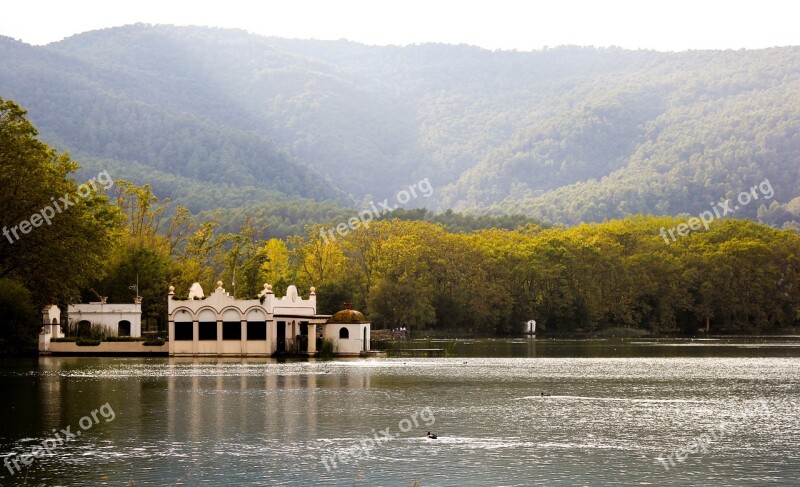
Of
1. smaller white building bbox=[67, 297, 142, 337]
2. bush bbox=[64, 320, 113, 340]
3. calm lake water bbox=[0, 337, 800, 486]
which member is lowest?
calm lake water bbox=[0, 337, 800, 486]

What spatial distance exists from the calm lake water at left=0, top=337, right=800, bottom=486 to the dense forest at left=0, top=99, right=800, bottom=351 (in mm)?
17022

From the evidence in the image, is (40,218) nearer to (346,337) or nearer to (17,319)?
(17,319)

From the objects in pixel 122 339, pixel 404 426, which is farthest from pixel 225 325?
pixel 404 426

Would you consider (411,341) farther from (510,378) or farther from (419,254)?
(510,378)

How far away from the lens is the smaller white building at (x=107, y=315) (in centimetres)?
8075

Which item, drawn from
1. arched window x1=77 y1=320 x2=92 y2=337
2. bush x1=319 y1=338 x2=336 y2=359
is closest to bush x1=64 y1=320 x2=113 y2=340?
arched window x1=77 y1=320 x2=92 y2=337

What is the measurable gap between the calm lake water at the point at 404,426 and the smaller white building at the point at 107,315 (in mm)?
21140

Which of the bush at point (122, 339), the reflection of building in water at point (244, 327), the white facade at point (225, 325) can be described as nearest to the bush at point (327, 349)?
the reflection of building in water at point (244, 327)

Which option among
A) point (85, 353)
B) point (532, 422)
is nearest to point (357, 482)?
point (532, 422)

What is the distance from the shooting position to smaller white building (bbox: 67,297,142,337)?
80750 mm

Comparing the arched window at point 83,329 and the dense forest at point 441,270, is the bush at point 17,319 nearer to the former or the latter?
the dense forest at point 441,270

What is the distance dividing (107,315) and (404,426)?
51.8 metres

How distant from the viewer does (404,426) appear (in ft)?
111

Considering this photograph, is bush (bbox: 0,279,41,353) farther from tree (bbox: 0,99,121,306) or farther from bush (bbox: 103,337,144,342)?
bush (bbox: 103,337,144,342)
